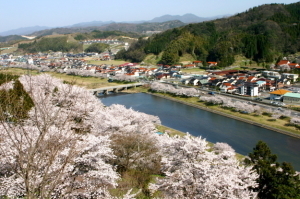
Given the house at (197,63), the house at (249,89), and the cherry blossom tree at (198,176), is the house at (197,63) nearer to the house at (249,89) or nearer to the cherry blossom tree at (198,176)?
the house at (249,89)

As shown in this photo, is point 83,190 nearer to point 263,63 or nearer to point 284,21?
point 263,63

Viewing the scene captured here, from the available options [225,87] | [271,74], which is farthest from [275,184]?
[271,74]

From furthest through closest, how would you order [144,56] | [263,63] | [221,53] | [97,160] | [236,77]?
1. [144,56]
2. [221,53]
3. [263,63]
4. [236,77]
5. [97,160]

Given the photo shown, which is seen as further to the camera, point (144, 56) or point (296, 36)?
point (144, 56)

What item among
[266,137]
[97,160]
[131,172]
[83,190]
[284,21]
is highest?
[284,21]

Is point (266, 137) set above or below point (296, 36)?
below

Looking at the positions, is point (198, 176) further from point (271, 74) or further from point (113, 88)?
point (271, 74)

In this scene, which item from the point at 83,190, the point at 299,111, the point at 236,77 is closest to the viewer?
the point at 83,190

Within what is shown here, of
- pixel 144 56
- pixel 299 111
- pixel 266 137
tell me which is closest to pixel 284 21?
pixel 144 56
